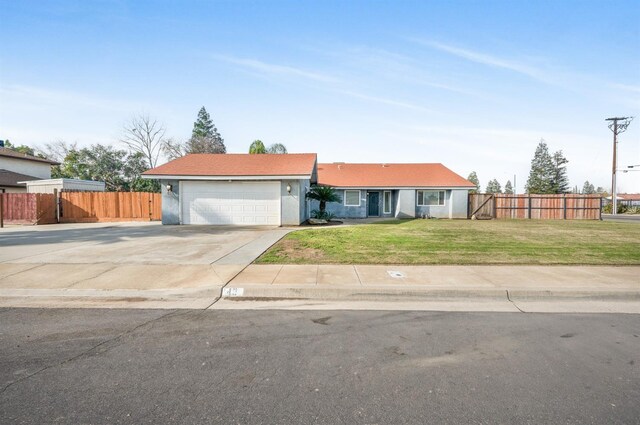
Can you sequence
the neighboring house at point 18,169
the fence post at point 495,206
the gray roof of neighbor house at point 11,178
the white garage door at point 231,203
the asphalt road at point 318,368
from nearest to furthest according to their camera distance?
the asphalt road at point 318,368 → the white garage door at point 231,203 → the fence post at point 495,206 → the gray roof of neighbor house at point 11,178 → the neighboring house at point 18,169

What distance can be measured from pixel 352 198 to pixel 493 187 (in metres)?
85.7

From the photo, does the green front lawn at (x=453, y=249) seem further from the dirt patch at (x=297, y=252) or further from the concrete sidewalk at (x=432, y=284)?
the concrete sidewalk at (x=432, y=284)

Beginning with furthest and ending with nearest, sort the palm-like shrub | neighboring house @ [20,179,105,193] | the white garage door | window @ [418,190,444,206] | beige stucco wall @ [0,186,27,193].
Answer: beige stucco wall @ [0,186,27,193]
window @ [418,190,444,206]
neighboring house @ [20,179,105,193]
the palm-like shrub
the white garage door

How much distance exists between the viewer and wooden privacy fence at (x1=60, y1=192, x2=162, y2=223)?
2031cm

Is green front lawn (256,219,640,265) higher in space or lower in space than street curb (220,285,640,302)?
higher

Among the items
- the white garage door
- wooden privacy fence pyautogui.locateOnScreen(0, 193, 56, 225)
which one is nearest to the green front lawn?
the white garage door

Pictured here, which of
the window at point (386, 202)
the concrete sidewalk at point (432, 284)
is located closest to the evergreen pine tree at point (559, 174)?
the window at point (386, 202)

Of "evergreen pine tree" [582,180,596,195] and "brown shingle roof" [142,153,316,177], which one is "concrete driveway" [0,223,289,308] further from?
"evergreen pine tree" [582,180,596,195]

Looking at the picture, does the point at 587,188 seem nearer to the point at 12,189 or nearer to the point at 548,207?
the point at 548,207

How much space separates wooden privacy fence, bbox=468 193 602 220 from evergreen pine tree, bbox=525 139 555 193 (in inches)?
1533

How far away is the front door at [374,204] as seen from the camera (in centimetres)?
2544

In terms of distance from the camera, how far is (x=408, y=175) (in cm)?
2584

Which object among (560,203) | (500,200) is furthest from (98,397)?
(560,203)

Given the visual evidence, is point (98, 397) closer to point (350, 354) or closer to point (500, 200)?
point (350, 354)
